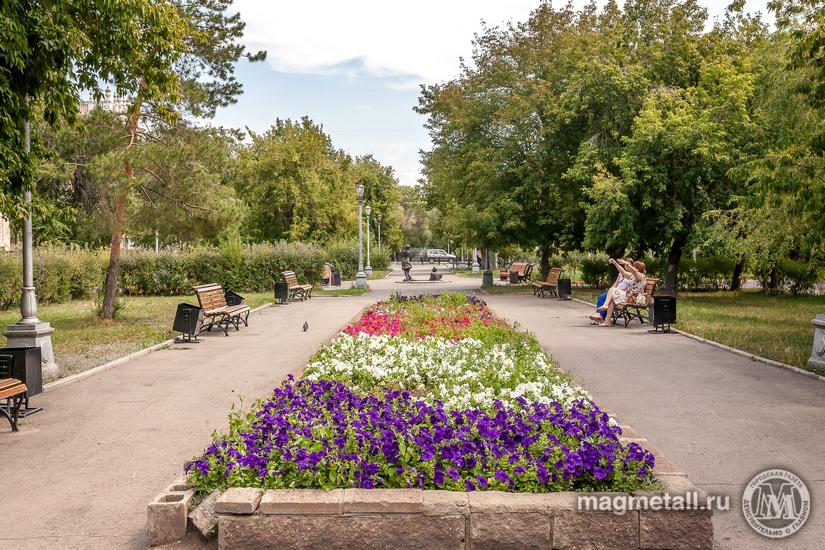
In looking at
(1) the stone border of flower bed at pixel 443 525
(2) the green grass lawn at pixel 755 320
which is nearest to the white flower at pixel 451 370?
(1) the stone border of flower bed at pixel 443 525

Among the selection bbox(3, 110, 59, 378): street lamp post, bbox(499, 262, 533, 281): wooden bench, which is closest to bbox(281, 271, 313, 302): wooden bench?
bbox(499, 262, 533, 281): wooden bench

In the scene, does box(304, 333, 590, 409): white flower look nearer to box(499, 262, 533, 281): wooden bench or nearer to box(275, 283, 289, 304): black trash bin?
box(275, 283, 289, 304): black trash bin

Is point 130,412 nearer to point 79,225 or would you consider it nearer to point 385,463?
point 385,463

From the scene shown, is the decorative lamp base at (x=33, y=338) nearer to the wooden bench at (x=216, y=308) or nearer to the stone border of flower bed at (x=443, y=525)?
the wooden bench at (x=216, y=308)

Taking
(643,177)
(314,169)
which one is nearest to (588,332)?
(643,177)

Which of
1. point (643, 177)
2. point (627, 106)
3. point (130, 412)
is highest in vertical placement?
point (627, 106)

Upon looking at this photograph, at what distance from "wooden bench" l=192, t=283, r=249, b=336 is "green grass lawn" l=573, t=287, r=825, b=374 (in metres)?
10.1

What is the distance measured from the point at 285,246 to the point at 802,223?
22.2 m

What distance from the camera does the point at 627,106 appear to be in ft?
82.0

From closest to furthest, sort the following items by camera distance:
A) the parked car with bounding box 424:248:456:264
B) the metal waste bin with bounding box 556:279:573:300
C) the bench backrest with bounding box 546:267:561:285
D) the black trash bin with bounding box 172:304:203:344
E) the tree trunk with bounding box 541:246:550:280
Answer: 1. the black trash bin with bounding box 172:304:203:344
2. the metal waste bin with bounding box 556:279:573:300
3. the bench backrest with bounding box 546:267:561:285
4. the tree trunk with bounding box 541:246:550:280
5. the parked car with bounding box 424:248:456:264

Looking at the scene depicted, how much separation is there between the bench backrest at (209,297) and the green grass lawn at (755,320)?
1059cm

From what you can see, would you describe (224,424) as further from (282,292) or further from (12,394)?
(282,292)

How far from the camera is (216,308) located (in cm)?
1666

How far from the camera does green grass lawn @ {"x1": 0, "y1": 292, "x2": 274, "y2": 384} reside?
39.0 ft
